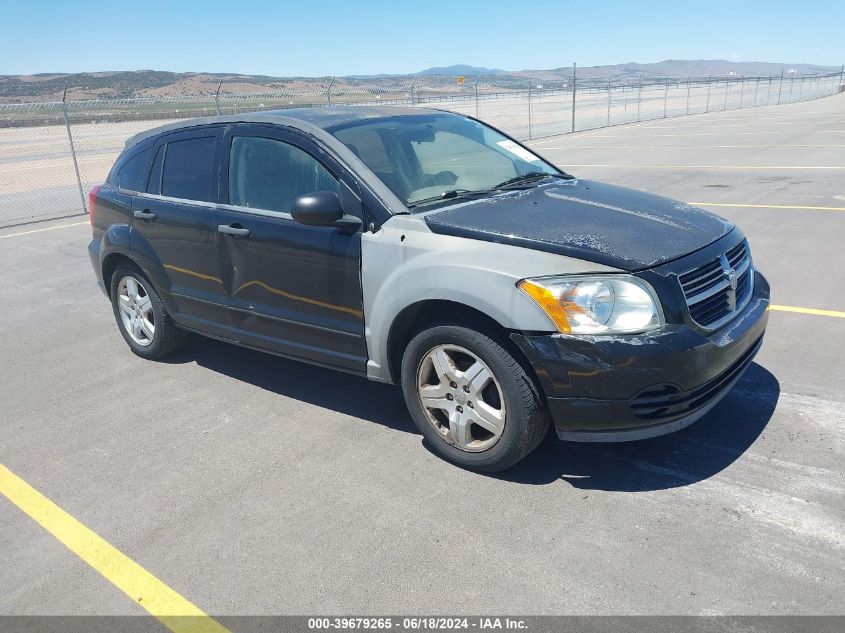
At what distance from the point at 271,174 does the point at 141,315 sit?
5.93 feet

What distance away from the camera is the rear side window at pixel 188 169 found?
183 inches

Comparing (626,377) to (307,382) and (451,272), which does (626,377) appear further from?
(307,382)

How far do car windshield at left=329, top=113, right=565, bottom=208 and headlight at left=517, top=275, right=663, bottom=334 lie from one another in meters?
1.08

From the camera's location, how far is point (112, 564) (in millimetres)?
3047

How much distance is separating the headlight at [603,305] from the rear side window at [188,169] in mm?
2512

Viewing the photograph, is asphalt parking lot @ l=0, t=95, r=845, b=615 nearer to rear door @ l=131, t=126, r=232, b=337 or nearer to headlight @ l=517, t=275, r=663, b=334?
rear door @ l=131, t=126, r=232, b=337

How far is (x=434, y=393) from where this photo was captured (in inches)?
143

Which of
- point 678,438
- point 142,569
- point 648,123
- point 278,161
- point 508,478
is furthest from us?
point 648,123

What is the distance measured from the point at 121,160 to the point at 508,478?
12.7 feet

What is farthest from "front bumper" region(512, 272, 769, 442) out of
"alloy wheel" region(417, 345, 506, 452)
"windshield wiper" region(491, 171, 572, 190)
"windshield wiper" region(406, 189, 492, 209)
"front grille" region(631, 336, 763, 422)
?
"windshield wiper" region(491, 171, 572, 190)

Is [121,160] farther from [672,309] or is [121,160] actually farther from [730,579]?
[730,579]

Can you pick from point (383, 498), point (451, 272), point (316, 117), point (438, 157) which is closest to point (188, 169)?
point (316, 117)

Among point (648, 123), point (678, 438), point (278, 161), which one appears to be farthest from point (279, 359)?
point (648, 123)

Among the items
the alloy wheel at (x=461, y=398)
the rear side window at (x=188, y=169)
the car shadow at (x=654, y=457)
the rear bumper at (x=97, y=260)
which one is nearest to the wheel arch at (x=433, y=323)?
the alloy wheel at (x=461, y=398)
